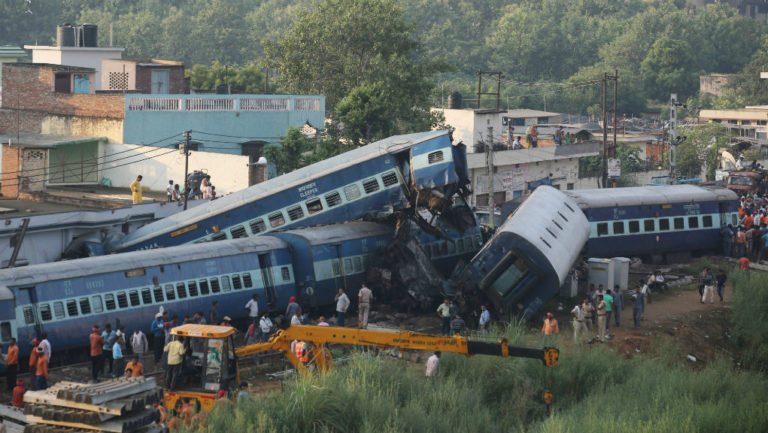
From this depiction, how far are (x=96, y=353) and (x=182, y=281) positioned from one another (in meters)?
3.97

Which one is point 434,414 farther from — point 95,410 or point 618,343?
point 618,343

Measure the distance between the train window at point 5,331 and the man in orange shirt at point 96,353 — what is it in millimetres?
1810

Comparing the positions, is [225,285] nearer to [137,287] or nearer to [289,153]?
[137,287]

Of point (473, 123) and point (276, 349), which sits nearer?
point (276, 349)

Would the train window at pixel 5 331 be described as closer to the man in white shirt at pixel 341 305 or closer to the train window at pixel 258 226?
the man in white shirt at pixel 341 305

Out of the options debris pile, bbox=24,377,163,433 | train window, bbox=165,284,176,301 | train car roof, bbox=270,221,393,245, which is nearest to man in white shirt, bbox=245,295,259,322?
train window, bbox=165,284,176,301

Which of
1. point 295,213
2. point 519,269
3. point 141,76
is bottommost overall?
point 519,269

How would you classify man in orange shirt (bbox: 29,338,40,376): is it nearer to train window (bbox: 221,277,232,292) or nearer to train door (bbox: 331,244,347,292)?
train window (bbox: 221,277,232,292)

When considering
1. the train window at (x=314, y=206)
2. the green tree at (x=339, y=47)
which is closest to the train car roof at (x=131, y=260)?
the train window at (x=314, y=206)

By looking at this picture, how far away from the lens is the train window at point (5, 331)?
78.4 feet

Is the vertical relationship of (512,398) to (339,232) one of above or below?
below

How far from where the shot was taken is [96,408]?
16.7 m

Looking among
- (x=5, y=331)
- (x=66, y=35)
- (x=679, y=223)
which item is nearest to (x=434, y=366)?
(x=5, y=331)

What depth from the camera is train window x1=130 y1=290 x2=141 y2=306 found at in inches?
1048
